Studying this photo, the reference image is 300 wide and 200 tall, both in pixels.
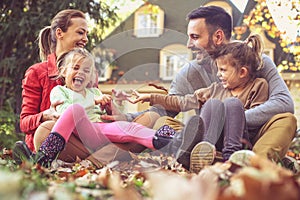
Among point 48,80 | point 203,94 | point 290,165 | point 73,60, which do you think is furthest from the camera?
point 48,80

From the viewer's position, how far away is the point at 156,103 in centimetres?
312

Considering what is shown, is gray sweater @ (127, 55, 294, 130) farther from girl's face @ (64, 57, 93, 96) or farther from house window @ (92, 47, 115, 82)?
house window @ (92, 47, 115, 82)

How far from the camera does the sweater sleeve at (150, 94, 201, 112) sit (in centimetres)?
306

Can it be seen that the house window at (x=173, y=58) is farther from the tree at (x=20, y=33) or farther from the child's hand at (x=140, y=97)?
the tree at (x=20, y=33)

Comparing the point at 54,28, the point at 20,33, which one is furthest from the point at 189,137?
the point at 20,33

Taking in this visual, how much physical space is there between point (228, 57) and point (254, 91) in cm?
23

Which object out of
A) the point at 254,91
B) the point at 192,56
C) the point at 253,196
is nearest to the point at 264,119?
the point at 254,91

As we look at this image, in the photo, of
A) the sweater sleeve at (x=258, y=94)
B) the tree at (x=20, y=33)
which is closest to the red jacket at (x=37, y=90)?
the sweater sleeve at (x=258, y=94)

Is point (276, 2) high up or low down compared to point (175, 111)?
up

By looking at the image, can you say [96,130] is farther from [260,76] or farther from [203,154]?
[260,76]

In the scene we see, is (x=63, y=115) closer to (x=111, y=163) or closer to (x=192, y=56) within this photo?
(x=111, y=163)

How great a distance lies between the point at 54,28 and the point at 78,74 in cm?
49

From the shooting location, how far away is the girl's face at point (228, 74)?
9.55 feet

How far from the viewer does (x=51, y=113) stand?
3.12 meters
